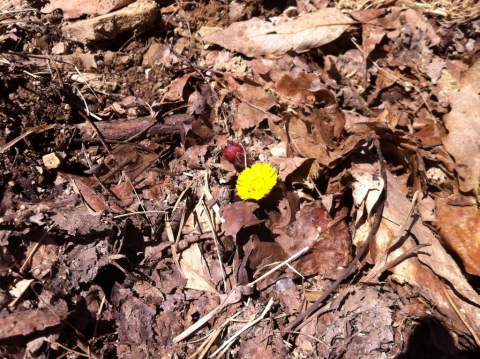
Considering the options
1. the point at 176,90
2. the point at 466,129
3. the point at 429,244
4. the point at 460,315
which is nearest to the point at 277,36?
the point at 176,90

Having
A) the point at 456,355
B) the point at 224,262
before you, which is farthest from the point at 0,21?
the point at 456,355

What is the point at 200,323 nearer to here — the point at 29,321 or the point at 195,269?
the point at 195,269

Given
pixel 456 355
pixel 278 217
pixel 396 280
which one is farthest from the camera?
pixel 278 217

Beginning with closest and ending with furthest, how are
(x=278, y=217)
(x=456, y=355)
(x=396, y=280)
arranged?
(x=456, y=355), (x=396, y=280), (x=278, y=217)

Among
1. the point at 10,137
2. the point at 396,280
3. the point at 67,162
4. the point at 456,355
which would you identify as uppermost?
the point at 10,137

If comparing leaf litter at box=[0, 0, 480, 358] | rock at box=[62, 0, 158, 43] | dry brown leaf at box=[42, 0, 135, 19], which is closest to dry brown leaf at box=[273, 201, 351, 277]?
leaf litter at box=[0, 0, 480, 358]

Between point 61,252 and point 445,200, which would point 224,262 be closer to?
point 61,252

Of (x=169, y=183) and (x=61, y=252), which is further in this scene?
(x=169, y=183)

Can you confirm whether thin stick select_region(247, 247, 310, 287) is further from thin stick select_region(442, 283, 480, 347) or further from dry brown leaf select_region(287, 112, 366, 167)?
A: thin stick select_region(442, 283, 480, 347)

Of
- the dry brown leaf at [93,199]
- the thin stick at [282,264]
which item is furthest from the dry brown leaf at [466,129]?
the dry brown leaf at [93,199]
